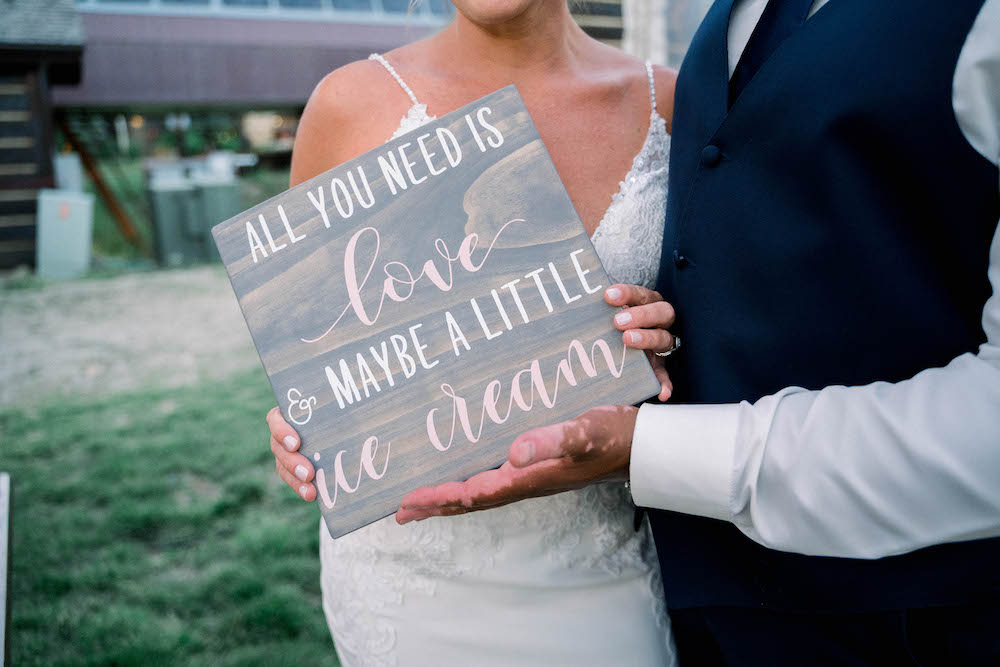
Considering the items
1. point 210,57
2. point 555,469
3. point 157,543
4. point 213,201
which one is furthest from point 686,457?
point 210,57

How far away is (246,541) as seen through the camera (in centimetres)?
305

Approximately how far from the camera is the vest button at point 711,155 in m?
0.96

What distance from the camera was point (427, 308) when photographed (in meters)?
0.95

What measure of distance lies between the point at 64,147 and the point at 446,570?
15316 mm

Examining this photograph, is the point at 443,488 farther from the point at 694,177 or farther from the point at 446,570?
the point at 694,177

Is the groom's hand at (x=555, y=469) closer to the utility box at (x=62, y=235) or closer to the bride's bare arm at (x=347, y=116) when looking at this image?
the bride's bare arm at (x=347, y=116)

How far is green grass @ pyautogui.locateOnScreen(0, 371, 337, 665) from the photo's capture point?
2475 millimetres

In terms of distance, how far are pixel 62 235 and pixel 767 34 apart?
389 inches

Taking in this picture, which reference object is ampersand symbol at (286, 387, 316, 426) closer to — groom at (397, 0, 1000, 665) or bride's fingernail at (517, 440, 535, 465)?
groom at (397, 0, 1000, 665)

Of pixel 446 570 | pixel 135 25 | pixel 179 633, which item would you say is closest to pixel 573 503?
pixel 446 570

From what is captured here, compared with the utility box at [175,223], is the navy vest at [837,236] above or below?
below

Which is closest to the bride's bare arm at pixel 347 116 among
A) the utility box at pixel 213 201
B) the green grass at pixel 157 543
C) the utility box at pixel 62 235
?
the green grass at pixel 157 543

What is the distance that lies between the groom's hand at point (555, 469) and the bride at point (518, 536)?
330 millimetres

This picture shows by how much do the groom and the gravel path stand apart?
485 cm
